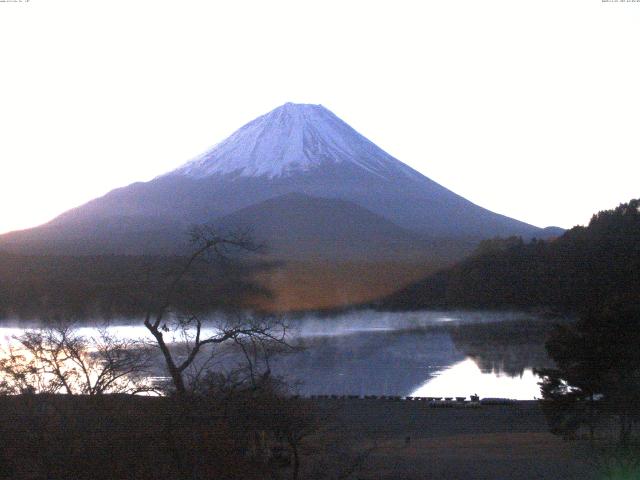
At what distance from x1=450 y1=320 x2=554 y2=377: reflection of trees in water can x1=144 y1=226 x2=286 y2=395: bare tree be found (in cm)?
336

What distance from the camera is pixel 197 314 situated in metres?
4.64

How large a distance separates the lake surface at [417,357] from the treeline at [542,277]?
332 millimetres

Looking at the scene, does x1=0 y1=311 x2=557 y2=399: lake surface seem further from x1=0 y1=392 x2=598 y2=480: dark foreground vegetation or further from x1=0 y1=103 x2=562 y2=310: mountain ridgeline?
x1=0 y1=392 x2=598 y2=480: dark foreground vegetation

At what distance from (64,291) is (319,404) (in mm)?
2095

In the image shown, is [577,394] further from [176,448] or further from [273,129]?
[273,129]

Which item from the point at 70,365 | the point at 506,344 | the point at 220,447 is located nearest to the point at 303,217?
the point at 506,344

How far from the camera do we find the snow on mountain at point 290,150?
67.7 feet

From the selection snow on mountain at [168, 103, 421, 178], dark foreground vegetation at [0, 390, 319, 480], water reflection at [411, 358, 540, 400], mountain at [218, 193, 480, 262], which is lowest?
water reflection at [411, 358, 540, 400]

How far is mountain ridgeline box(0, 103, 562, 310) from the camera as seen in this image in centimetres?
684

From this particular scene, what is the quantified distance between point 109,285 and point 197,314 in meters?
0.55

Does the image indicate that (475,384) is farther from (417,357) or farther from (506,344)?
(506,344)

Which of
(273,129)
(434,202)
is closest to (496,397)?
(434,202)

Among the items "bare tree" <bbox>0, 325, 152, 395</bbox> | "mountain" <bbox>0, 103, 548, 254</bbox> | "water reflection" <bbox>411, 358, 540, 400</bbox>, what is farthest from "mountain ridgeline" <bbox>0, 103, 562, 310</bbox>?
"water reflection" <bbox>411, 358, 540, 400</bbox>

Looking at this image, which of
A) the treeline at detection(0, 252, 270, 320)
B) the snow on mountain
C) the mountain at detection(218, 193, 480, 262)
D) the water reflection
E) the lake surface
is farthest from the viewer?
the snow on mountain
